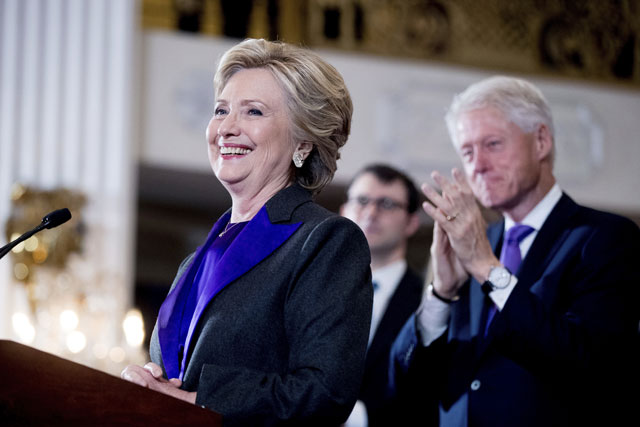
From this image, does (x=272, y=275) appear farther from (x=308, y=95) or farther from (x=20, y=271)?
(x=20, y=271)

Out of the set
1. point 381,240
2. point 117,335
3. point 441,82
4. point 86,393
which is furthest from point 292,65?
point 441,82

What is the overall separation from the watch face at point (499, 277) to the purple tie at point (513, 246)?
0.19 meters

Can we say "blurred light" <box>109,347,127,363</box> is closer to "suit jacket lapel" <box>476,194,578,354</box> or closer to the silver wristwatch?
"suit jacket lapel" <box>476,194,578,354</box>

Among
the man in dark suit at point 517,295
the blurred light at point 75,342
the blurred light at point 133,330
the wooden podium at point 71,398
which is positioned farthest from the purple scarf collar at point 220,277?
the blurred light at point 75,342

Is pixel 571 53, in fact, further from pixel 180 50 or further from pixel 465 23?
pixel 180 50

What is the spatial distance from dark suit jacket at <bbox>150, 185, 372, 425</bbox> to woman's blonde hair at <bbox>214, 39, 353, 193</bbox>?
179 mm

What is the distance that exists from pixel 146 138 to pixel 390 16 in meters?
2.52

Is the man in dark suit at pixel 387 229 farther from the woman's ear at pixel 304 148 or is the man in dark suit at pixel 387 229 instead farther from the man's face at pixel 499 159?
the woman's ear at pixel 304 148

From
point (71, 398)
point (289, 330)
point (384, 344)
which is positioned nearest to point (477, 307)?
point (384, 344)

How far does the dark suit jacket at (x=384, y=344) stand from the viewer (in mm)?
2977

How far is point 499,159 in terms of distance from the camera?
270cm

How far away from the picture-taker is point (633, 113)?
28.4 feet

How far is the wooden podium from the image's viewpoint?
1368mm

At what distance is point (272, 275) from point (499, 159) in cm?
116
